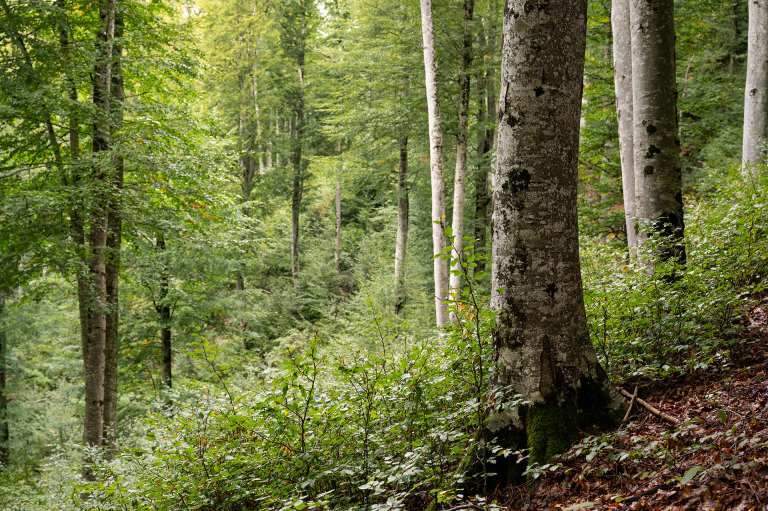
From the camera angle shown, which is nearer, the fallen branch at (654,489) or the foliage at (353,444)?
the fallen branch at (654,489)

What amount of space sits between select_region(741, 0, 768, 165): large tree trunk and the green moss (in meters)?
7.90

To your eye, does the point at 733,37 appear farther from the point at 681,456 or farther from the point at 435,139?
the point at 681,456

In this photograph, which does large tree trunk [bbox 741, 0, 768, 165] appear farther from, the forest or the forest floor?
the forest floor

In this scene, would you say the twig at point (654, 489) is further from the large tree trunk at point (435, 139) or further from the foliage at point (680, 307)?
the large tree trunk at point (435, 139)

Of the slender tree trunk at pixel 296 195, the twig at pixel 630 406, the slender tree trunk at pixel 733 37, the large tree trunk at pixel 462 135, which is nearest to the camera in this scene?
the twig at pixel 630 406

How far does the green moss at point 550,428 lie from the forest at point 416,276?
0.01 metres

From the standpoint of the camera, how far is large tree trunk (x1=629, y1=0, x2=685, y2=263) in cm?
466

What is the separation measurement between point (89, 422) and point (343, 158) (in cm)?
1075

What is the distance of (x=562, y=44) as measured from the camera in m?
3.00

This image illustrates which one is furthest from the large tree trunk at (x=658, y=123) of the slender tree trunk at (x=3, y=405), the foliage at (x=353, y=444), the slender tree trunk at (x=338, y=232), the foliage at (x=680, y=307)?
the slender tree trunk at (x=3, y=405)

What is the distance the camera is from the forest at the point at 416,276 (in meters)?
2.96

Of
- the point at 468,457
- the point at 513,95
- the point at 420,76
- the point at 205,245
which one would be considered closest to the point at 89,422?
the point at 205,245

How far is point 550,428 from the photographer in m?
2.89

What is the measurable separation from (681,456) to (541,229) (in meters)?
1.51
